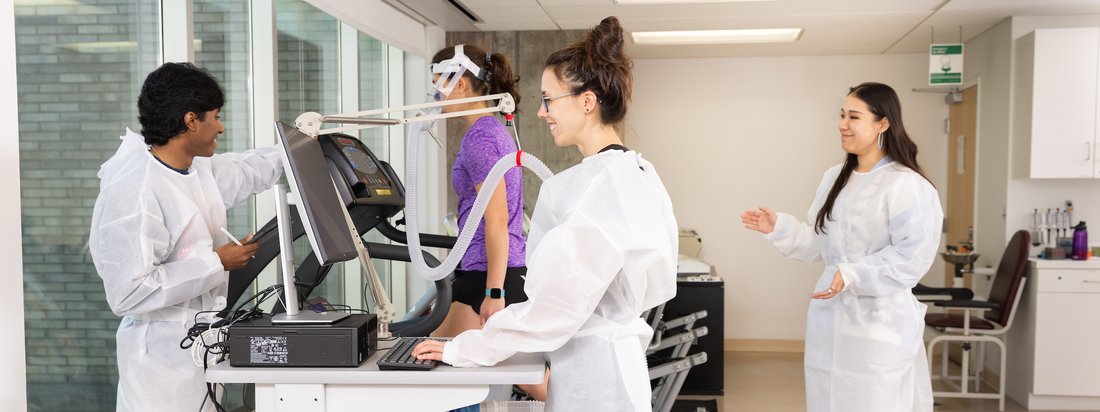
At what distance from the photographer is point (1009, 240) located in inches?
188

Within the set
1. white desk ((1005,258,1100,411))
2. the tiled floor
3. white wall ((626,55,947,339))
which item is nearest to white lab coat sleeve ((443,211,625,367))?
the tiled floor

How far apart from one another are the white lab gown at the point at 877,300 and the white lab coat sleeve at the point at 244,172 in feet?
5.82

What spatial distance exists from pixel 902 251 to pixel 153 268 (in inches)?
85.1

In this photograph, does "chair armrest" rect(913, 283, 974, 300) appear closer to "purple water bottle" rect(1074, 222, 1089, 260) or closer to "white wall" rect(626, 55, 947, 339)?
"purple water bottle" rect(1074, 222, 1089, 260)

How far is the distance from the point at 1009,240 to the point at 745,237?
6.20 ft

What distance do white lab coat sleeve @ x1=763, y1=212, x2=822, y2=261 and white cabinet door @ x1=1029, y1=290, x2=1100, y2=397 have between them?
7.10 ft

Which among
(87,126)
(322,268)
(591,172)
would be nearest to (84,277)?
(87,126)

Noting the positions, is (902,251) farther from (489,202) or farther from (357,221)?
(357,221)

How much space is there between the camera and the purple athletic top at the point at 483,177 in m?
2.42

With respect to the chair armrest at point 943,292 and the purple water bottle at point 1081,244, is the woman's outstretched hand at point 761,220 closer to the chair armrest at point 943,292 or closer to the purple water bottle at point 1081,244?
the chair armrest at point 943,292

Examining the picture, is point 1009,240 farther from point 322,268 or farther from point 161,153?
point 161,153

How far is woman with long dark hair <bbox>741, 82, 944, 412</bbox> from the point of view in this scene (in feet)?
8.92

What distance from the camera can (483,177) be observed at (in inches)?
95.0

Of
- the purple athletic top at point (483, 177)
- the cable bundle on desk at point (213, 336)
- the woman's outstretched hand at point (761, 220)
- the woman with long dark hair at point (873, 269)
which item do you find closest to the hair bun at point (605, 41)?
the purple athletic top at point (483, 177)
